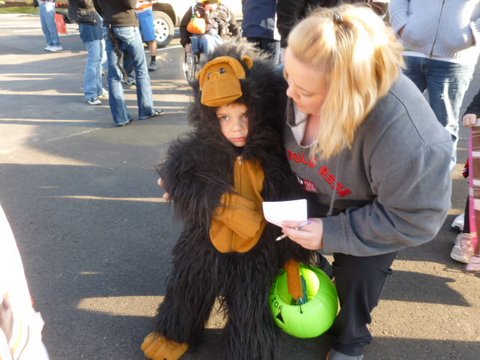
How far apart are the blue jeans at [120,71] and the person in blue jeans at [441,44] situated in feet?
9.37

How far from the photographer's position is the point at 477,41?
249cm

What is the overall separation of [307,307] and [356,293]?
21cm

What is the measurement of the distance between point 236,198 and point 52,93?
212 inches

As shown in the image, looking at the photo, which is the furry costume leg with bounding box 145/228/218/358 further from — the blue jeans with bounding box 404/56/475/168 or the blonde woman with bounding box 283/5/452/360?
the blue jeans with bounding box 404/56/475/168

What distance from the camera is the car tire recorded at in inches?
343

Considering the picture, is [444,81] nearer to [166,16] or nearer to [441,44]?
[441,44]

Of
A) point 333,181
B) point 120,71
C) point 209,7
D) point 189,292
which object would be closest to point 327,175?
point 333,181

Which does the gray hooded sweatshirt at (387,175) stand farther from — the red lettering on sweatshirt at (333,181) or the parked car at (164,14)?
the parked car at (164,14)

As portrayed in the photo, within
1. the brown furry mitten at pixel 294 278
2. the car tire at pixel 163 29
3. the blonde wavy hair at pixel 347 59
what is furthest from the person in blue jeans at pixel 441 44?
the car tire at pixel 163 29

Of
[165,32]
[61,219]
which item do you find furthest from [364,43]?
[165,32]

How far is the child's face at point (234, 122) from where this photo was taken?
154 centimetres

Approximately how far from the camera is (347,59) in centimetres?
122

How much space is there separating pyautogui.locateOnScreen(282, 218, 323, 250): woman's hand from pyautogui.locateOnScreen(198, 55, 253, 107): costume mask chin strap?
48 cm

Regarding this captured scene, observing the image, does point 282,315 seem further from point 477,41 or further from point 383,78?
point 477,41
